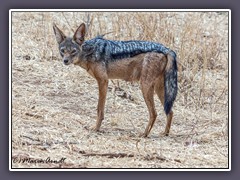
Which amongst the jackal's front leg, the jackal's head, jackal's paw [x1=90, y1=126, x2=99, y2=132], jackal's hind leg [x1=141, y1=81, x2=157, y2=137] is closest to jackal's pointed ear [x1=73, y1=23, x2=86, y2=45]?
the jackal's head

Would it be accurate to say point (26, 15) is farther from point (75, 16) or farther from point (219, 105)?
point (219, 105)

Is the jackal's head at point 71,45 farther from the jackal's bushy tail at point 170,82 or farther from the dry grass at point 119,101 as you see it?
the jackal's bushy tail at point 170,82

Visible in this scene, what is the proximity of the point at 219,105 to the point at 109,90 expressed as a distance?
139 centimetres

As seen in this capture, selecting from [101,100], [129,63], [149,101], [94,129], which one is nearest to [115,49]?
[129,63]

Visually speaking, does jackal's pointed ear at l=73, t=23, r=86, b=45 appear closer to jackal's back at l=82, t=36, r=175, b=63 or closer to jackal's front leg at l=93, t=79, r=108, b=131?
jackal's back at l=82, t=36, r=175, b=63

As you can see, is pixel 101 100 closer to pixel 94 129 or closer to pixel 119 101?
pixel 94 129

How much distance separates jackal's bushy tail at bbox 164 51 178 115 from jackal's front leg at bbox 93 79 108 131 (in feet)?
2.23

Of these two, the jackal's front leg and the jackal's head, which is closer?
the jackal's head

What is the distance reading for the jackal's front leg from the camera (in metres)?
11.0

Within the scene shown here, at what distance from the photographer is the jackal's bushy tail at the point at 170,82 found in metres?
10.9

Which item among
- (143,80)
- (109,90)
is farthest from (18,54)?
(143,80)

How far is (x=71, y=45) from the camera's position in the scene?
35.6ft

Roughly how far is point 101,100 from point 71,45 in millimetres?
714

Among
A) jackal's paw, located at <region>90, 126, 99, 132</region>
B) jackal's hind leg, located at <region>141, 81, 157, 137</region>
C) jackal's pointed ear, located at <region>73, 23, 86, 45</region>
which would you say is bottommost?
jackal's paw, located at <region>90, 126, 99, 132</region>
